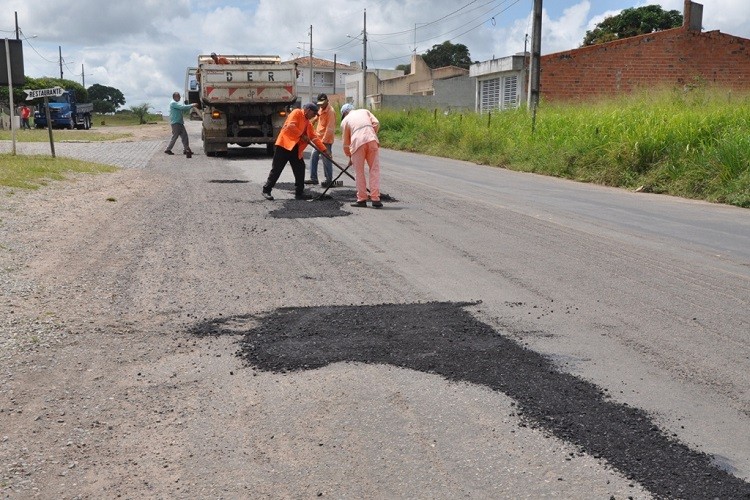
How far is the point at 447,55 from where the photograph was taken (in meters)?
101

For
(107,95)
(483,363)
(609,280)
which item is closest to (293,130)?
(609,280)

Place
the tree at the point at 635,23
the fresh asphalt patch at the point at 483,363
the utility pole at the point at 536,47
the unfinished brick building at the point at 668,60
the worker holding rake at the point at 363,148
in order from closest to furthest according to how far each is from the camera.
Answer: the fresh asphalt patch at the point at 483,363
the worker holding rake at the point at 363,148
the utility pole at the point at 536,47
the unfinished brick building at the point at 668,60
the tree at the point at 635,23

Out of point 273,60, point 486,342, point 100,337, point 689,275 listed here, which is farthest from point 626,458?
point 273,60

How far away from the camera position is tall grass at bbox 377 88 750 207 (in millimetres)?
13781

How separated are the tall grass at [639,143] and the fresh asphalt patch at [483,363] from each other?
9.07 m

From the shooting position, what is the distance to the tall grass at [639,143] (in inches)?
543

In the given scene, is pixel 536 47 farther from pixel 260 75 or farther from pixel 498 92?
pixel 498 92

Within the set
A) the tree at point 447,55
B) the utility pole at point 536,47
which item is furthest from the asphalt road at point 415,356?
the tree at point 447,55

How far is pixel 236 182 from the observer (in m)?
14.2

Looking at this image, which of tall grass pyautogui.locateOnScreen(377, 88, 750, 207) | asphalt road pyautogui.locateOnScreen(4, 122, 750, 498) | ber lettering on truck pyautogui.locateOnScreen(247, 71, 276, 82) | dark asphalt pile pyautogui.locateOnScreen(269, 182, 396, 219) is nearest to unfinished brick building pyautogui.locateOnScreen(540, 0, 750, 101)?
tall grass pyautogui.locateOnScreen(377, 88, 750, 207)

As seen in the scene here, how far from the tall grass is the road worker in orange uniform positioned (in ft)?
22.3

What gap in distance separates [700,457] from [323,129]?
37.7ft

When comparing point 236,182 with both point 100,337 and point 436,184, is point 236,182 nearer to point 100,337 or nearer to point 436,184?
point 436,184

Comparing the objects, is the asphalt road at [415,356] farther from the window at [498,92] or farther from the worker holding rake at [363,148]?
the window at [498,92]
